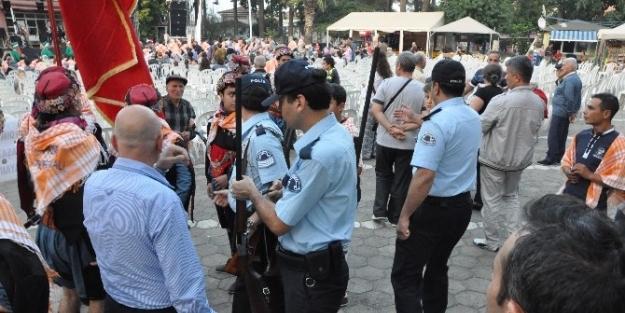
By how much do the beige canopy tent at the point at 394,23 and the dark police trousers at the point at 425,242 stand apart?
30677 millimetres

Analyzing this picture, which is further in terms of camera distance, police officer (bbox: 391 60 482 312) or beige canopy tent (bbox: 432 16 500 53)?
beige canopy tent (bbox: 432 16 500 53)

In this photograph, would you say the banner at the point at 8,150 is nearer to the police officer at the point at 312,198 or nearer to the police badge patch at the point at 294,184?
the police officer at the point at 312,198

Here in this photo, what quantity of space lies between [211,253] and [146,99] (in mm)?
1829

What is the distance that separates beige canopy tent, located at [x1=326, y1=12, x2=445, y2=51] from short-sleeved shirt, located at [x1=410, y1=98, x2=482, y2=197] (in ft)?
100

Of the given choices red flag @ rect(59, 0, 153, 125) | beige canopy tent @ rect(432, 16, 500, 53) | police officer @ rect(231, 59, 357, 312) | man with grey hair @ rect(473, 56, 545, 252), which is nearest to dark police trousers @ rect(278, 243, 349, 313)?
police officer @ rect(231, 59, 357, 312)

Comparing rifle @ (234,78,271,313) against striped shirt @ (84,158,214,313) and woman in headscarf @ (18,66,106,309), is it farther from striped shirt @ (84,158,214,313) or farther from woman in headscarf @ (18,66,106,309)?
woman in headscarf @ (18,66,106,309)

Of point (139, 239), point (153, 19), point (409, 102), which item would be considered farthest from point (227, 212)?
point (153, 19)

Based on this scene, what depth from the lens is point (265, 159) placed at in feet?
8.31

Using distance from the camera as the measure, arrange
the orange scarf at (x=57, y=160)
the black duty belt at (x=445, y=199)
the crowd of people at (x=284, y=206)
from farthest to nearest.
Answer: the black duty belt at (x=445, y=199) < the orange scarf at (x=57, y=160) < the crowd of people at (x=284, y=206)

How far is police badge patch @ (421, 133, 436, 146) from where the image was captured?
2.74 metres

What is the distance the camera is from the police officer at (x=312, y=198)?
2.03m

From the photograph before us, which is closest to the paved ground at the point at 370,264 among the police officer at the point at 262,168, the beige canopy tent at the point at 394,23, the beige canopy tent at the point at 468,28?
the police officer at the point at 262,168

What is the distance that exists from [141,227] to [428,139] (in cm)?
166

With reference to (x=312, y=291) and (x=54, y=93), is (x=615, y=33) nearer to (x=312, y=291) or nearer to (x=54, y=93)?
(x=312, y=291)
